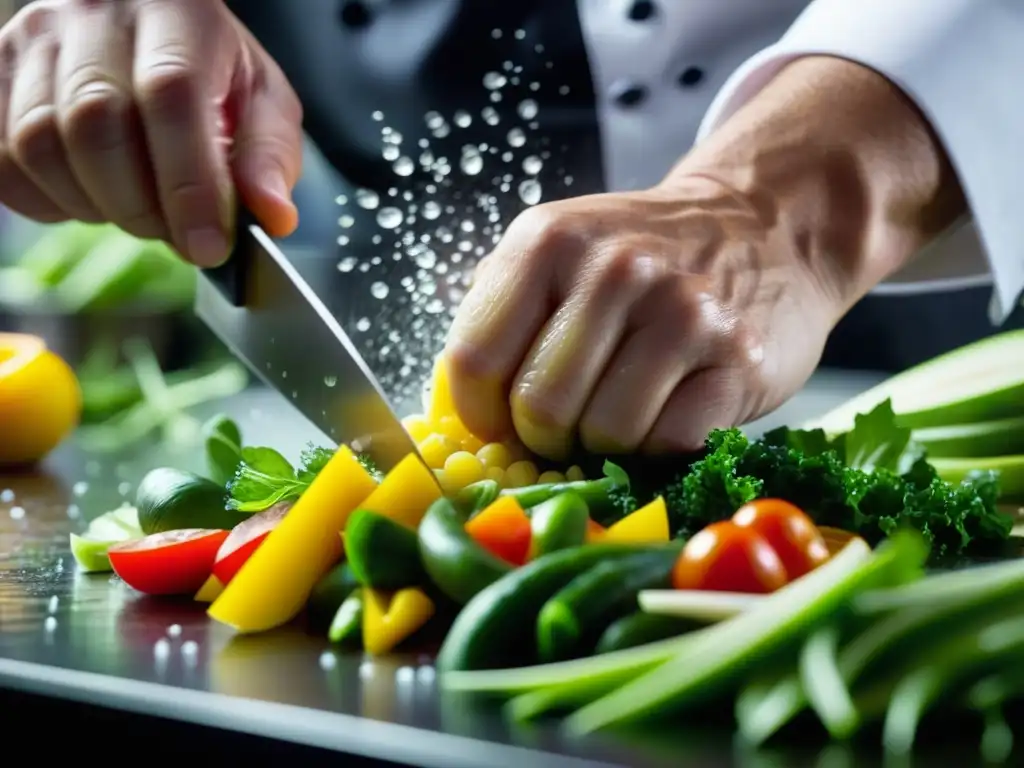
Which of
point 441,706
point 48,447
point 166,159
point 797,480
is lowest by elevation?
point 48,447

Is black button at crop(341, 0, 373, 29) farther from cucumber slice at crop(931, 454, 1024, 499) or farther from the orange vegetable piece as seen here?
the orange vegetable piece

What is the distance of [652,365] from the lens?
1.06 m

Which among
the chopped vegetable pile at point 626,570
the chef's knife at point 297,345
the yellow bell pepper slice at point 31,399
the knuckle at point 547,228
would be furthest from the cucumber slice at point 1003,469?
the yellow bell pepper slice at point 31,399

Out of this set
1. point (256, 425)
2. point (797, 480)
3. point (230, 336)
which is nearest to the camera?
point (797, 480)

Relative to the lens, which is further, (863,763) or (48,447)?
(48,447)

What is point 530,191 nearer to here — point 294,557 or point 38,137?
point 38,137

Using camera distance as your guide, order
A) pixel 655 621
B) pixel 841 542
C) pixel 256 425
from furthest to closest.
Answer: pixel 256 425 → pixel 841 542 → pixel 655 621

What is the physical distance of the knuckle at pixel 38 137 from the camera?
1183 mm

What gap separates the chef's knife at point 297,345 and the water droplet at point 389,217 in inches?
22.0

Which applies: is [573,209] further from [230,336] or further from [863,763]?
[863,763]

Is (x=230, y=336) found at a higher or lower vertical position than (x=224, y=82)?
lower

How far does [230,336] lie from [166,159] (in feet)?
0.50

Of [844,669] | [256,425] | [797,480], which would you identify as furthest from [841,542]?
[256,425]

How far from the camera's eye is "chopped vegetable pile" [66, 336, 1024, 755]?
2.05ft
